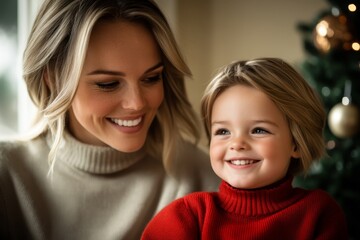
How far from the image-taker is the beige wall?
3508 mm

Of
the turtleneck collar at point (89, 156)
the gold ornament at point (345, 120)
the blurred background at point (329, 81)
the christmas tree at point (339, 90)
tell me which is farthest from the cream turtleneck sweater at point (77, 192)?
the christmas tree at point (339, 90)

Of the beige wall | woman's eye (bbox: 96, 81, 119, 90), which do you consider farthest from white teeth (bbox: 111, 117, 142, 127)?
the beige wall

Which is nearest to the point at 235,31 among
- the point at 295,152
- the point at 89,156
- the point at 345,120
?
the point at 345,120

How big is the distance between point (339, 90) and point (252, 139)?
1.35 metres

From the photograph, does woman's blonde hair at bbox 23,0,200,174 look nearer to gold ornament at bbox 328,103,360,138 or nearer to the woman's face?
the woman's face

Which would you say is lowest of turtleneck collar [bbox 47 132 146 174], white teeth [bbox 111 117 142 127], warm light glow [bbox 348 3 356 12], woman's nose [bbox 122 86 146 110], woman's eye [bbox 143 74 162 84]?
turtleneck collar [bbox 47 132 146 174]

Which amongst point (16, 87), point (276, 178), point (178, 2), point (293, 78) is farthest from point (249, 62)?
point (178, 2)

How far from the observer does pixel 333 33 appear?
7.50 feet

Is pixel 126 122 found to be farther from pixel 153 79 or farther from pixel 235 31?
pixel 235 31

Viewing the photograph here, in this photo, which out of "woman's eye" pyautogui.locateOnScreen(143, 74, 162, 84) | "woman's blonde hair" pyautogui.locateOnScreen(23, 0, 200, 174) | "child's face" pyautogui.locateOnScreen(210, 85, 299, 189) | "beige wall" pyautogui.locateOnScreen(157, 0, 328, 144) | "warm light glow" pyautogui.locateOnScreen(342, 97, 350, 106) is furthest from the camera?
"beige wall" pyautogui.locateOnScreen(157, 0, 328, 144)

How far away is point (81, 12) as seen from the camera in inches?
59.8

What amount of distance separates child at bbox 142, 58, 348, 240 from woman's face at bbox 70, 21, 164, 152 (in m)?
0.27

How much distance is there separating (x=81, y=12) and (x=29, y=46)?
226 mm

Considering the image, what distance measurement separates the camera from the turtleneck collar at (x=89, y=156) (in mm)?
1685
